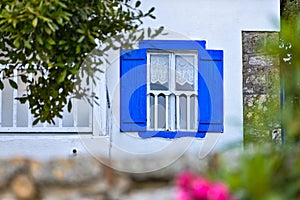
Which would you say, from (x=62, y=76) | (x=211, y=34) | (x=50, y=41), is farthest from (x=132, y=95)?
(x=50, y=41)

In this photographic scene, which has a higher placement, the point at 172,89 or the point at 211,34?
the point at 211,34

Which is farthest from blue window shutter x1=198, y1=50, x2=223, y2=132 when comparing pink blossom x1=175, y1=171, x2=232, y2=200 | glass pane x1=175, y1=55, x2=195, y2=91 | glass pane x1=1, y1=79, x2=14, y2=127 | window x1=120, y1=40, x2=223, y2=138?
pink blossom x1=175, y1=171, x2=232, y2=200

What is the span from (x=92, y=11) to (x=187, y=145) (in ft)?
8.23

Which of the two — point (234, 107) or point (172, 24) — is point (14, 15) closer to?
point (172, 24)

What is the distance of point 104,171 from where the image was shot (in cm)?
200

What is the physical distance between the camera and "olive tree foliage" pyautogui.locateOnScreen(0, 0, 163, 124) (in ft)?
12.5

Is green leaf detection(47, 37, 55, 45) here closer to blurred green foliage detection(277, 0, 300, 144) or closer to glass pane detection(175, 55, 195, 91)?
blurred green foliage detection(277, 0, 300, 144)

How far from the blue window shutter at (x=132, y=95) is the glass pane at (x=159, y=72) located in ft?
0.48

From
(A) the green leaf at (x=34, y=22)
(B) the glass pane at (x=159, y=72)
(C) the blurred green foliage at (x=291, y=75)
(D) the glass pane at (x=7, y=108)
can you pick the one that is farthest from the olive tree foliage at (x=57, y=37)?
(C) the blurred green foliage at (x=291, y=75)

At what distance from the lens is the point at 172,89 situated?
6.39m

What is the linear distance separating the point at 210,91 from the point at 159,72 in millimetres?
625

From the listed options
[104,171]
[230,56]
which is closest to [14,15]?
[104,171]

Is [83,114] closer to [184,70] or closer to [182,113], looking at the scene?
[182,113]

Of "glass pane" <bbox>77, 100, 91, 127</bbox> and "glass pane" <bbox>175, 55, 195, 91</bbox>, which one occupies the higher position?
"glass pane" <bbox>175, 55, 195, 91</bbox>
